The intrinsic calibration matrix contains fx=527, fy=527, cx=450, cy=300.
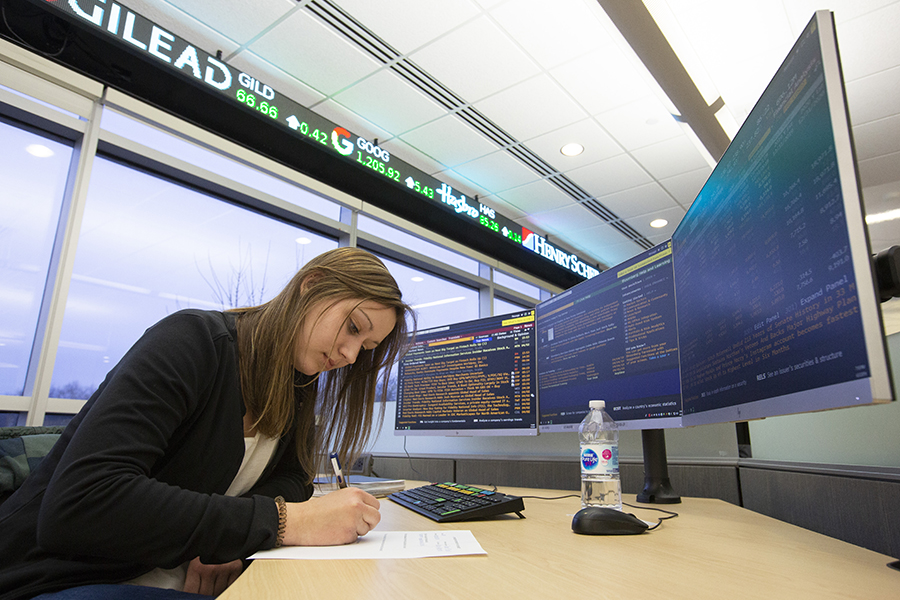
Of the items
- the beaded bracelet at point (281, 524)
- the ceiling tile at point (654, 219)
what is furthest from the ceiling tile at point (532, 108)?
the beaded bracelet at point (281, 524)

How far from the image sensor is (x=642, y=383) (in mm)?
1250

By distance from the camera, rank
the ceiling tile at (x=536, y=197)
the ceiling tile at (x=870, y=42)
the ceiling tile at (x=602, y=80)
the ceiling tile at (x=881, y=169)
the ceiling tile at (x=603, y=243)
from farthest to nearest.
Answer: the ceiling tile at (x=603, y=243)
the ceiling tile at (x=536, y=197)
the ceiling tile at (x=881, y=169)
the ceiling tile at (x=602, y=80)
the ceiling tile at (x=870, y=42)

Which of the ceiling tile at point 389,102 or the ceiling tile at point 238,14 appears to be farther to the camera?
the ceiling tile at point 389,102

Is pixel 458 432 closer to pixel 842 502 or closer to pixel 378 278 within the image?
pixel 378 278

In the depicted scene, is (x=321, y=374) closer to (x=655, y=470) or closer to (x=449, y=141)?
(x=655, y=470)

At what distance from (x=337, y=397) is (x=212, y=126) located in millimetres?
2120

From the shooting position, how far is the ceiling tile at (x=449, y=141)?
10.8 ft

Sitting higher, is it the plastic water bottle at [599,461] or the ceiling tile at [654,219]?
the ceiling tile at [654,219]

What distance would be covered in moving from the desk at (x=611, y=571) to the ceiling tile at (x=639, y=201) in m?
3.53

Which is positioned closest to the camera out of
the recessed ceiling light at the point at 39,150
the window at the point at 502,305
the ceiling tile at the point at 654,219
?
the recessed ceiling light at the point at 39,150

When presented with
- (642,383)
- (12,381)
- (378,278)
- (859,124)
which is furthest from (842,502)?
(859,124)

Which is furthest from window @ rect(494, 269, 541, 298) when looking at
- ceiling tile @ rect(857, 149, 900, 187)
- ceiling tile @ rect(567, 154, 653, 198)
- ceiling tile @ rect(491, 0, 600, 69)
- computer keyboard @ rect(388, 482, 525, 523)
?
computer keyboard @ rect(388, 482, 525, 523)

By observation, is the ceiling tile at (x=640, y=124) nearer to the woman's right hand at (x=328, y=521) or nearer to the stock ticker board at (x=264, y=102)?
the stock ticker board at (x=264, y=102)

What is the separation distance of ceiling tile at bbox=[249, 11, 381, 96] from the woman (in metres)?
1.92
